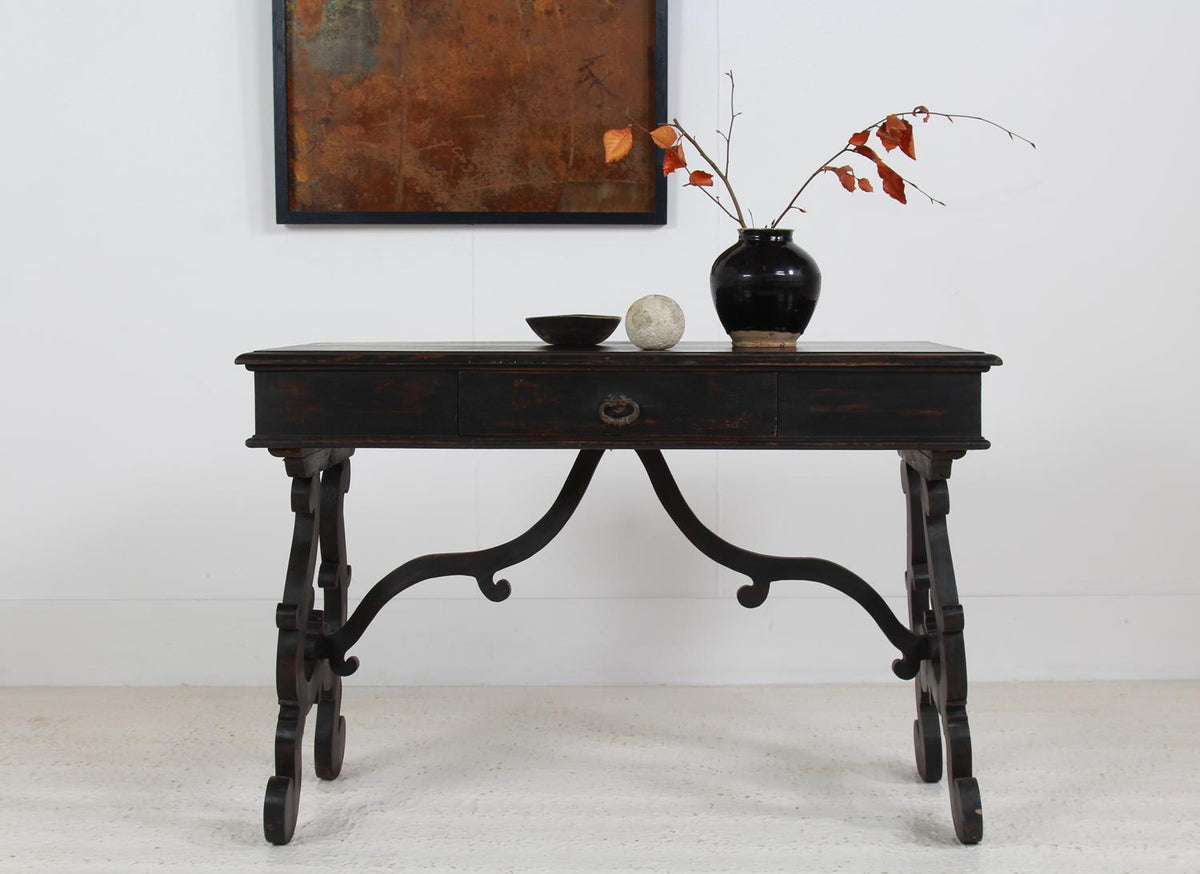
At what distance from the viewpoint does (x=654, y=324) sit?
2.01m

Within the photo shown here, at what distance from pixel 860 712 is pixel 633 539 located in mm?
729

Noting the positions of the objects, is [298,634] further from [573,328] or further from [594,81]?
[594,81]

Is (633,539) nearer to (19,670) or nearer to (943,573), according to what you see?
(943,573)

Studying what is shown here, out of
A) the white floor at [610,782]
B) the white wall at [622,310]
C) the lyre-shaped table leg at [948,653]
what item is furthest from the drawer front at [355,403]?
the white wall at [622,310]

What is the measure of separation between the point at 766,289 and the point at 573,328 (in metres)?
0.36

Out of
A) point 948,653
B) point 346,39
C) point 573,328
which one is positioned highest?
point 346,39

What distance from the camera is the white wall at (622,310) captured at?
2879 millimetres

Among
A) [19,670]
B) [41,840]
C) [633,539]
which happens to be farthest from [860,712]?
[19,670]

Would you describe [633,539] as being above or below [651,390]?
below

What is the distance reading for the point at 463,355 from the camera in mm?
1920

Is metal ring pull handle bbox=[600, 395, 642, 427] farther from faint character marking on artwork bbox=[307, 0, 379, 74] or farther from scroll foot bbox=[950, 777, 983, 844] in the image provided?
faint character marking on artwork bbox=[307, 0, 379, 74]

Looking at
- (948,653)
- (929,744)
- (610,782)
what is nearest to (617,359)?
(948,653)

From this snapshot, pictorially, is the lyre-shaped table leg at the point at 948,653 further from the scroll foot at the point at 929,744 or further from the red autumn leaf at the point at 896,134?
the red autumn leaf at the point at 896,134

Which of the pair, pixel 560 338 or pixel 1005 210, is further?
pixel 1005 210
